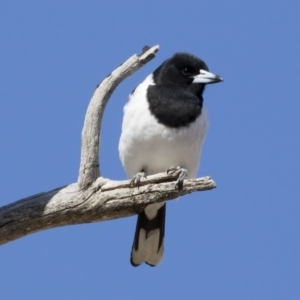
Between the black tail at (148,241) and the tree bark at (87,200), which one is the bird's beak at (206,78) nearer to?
the black tail at (148,241)

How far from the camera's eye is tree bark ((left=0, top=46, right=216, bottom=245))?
6234mm

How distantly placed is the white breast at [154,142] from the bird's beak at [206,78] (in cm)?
30

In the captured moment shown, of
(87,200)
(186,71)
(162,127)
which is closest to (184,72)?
(186,71)

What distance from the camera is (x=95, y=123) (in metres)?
6.46

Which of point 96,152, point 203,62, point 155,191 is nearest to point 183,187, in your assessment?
point 155,191

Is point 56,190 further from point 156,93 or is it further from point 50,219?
point 156,93

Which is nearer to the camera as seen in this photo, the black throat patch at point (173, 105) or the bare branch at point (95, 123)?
the bare branch at point (95, 123)

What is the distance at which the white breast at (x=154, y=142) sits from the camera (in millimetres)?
7102

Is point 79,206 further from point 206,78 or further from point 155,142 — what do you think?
point 206,78

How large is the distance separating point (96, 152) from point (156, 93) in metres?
1.13

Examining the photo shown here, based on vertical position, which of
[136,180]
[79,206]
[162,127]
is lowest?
[79,206]

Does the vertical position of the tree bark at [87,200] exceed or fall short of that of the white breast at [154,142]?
it falls short

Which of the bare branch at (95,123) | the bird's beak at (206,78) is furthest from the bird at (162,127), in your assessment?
the bare branch at (95,123)

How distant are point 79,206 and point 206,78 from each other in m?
1.83
